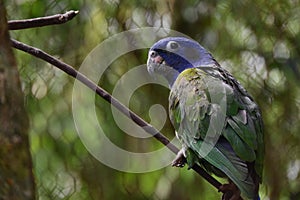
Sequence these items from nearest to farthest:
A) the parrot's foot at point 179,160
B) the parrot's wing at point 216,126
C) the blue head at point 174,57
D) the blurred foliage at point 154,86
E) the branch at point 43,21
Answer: the branch at point 43,21 < the parrot's wing at point 216,126 < the parrot's foot at point 179,160 < the blue head at point 174,57 < the blurred foliage at point 154,86

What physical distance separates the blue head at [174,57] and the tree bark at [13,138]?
978 millimetres

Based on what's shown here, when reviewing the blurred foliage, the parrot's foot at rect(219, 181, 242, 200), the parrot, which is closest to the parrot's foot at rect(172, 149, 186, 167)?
the parrot

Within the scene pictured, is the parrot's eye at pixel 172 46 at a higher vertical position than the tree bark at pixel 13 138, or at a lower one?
lower

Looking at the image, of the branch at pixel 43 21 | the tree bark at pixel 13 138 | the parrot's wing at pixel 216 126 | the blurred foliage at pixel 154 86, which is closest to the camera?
the tree bark at pixel 13 138

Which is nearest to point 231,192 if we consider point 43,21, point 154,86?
point 43,21

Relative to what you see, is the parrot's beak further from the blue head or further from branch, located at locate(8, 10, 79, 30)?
branch, located at locate(8, 10, 79, 30)

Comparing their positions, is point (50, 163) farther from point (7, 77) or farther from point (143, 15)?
point (7, 77)

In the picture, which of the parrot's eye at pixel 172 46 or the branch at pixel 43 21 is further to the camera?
the parrot's eye at pixel 172 46

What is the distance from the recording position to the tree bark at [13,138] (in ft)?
1.56

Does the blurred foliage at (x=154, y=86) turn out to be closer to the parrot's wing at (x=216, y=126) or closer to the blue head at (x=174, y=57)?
the blue head at (x=174, y=57)

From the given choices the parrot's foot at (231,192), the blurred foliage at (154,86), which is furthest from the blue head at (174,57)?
the blurred foliage at (154,86)

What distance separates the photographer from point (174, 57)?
1.46 meters

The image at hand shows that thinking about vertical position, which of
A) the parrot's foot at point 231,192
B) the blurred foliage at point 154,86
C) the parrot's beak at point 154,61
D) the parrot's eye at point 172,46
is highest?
the parrot's eye at point 172,46

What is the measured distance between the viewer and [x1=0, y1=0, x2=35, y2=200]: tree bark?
48 cm
